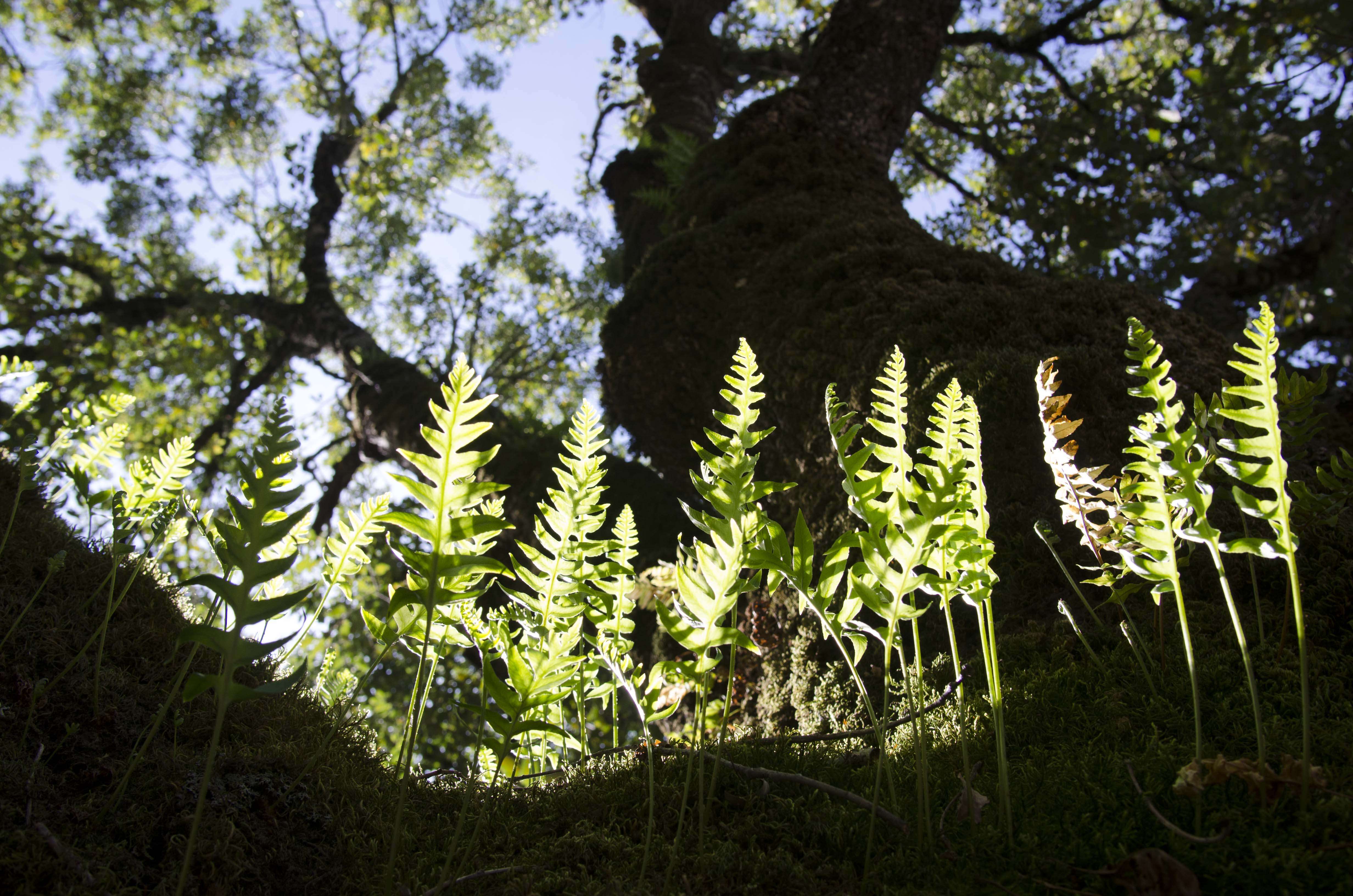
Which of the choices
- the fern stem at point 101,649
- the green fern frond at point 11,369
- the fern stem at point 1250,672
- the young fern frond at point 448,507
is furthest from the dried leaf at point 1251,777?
the green fern frond at point 11,369

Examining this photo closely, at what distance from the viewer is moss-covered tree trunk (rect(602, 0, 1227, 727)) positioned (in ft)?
7.31

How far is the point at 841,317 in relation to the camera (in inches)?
114

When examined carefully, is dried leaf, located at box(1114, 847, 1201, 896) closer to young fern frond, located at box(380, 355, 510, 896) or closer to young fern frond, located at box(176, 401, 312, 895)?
young fern frond, located at box(380, 355, 510, 896)

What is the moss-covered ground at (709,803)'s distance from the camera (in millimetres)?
1092

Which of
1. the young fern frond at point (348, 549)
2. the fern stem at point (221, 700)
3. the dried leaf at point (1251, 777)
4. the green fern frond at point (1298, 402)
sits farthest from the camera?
the young fern frond at point (348, 549)

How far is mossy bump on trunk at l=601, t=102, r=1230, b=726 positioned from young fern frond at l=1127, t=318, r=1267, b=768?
2.62ft

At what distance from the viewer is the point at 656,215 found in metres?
5.69

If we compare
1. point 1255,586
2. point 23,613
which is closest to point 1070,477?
point 1255,586

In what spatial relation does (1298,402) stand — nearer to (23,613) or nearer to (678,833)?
(678,833)

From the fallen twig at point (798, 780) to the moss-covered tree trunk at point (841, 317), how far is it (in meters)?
0.73

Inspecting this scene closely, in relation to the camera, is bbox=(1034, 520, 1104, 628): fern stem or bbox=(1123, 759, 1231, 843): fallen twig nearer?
bbox=(1123, 759, 1231, 843): fallen twig

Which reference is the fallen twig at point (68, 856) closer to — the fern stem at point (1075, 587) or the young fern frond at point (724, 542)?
the young fern frond at point (724, 542)

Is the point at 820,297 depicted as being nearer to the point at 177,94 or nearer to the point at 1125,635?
the point at 1125,635

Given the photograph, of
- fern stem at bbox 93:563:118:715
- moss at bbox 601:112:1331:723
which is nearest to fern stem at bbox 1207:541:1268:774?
moss at bbox 601:112:1331:723
